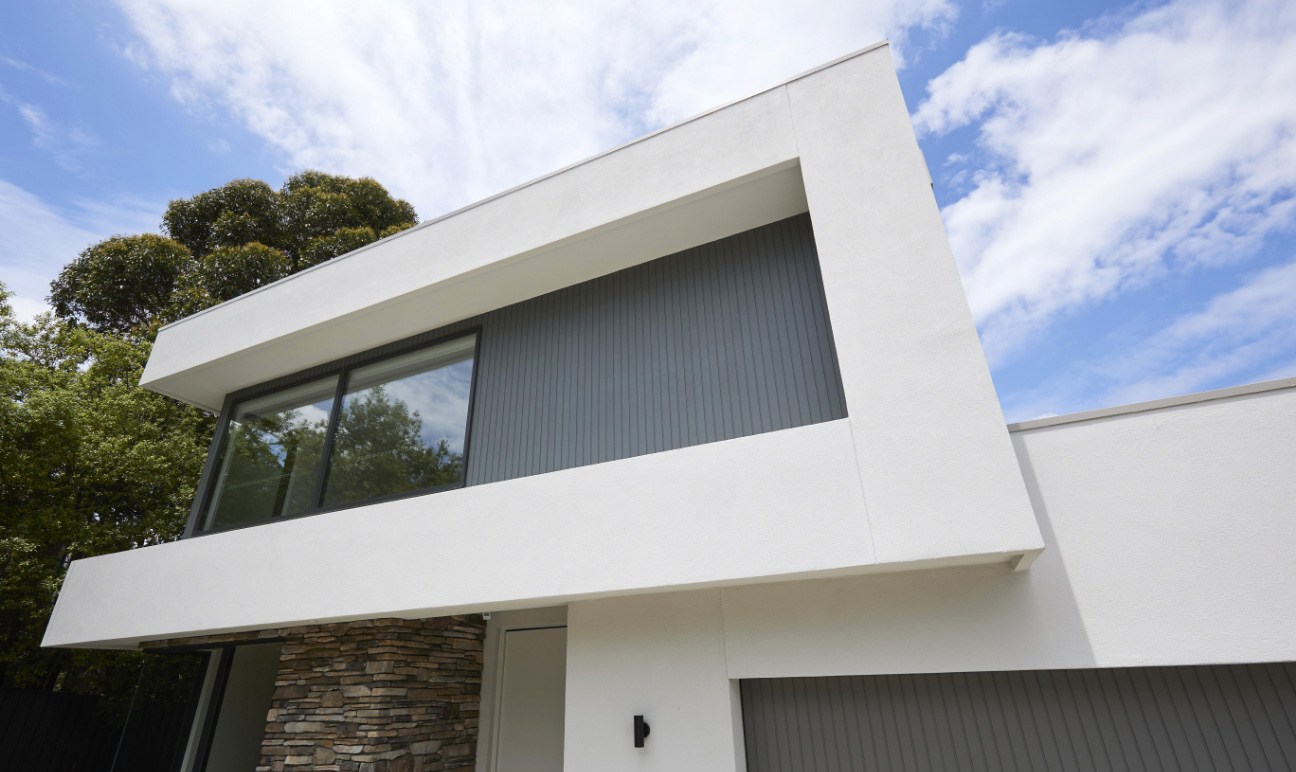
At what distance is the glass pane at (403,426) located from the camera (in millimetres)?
5641

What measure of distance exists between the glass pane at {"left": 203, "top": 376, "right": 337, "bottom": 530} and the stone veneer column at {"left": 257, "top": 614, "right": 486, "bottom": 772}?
4.89ft

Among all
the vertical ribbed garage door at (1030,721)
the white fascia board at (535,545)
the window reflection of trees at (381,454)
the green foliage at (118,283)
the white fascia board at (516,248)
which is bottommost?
the vertical ribbed garage door at (1030,721)

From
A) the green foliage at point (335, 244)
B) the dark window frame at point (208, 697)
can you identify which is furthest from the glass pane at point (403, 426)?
the green foliage at point (335, 244)

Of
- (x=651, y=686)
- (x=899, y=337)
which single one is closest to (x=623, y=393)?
(x=651, y=686)

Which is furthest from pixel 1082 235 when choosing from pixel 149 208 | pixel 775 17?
pixel 149 208

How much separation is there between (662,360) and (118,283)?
16625mm

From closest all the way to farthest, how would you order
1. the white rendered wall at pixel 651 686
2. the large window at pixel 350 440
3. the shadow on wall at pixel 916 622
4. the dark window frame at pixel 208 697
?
the shadow on wall at pixel 916 622, the white rendered wall at pixel 651 686, the large window at pixel 350 440, the dark window frame at pixel 208 697

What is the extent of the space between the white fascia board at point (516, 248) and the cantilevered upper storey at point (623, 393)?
26 millimetres

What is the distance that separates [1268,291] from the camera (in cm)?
624

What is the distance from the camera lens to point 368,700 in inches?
196

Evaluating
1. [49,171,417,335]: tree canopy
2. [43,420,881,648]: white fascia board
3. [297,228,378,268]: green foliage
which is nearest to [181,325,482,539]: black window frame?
[43,420,881,648]: white fascia board

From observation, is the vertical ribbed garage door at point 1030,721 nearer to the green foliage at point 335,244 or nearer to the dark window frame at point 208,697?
the dark window frame at point 208,697

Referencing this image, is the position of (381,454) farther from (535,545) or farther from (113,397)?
(113,397)

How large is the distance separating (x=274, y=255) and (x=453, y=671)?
43.5 ft
